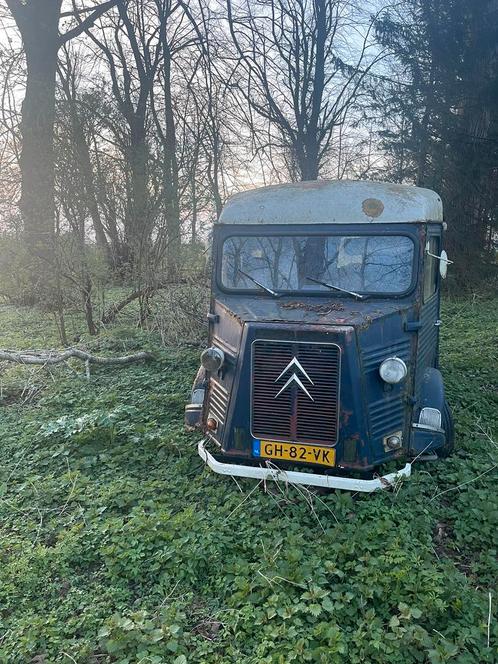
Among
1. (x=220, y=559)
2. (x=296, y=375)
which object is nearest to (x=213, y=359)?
(x=296, y=375)

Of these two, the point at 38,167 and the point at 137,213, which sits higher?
the point at 38,167

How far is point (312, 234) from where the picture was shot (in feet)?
15.8

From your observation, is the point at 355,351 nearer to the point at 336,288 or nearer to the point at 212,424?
the point at 336,288

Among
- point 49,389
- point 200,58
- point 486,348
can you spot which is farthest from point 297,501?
point 200,58

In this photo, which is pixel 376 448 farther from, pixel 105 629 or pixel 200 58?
pixel 200 58

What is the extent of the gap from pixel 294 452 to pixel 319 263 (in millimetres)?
1714

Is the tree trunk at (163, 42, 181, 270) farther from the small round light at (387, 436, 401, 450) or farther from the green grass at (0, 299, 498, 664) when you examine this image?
the small round light at (387, 436, 401, 450)

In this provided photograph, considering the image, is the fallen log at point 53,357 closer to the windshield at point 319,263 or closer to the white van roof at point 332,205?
the windshield at point 319,263

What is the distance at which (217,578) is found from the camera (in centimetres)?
355

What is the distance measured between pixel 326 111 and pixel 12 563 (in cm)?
1851

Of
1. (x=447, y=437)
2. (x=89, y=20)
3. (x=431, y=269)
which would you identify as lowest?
(x=447, y=437)

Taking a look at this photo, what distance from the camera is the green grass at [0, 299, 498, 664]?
9.84 feet

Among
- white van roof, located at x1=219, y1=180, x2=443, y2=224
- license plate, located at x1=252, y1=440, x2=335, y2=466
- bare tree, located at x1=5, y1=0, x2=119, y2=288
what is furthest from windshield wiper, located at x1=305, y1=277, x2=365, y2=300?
bare tree, located at x1=5, y1=0, x2=119, y2=288

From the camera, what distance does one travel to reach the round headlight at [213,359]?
455cm
